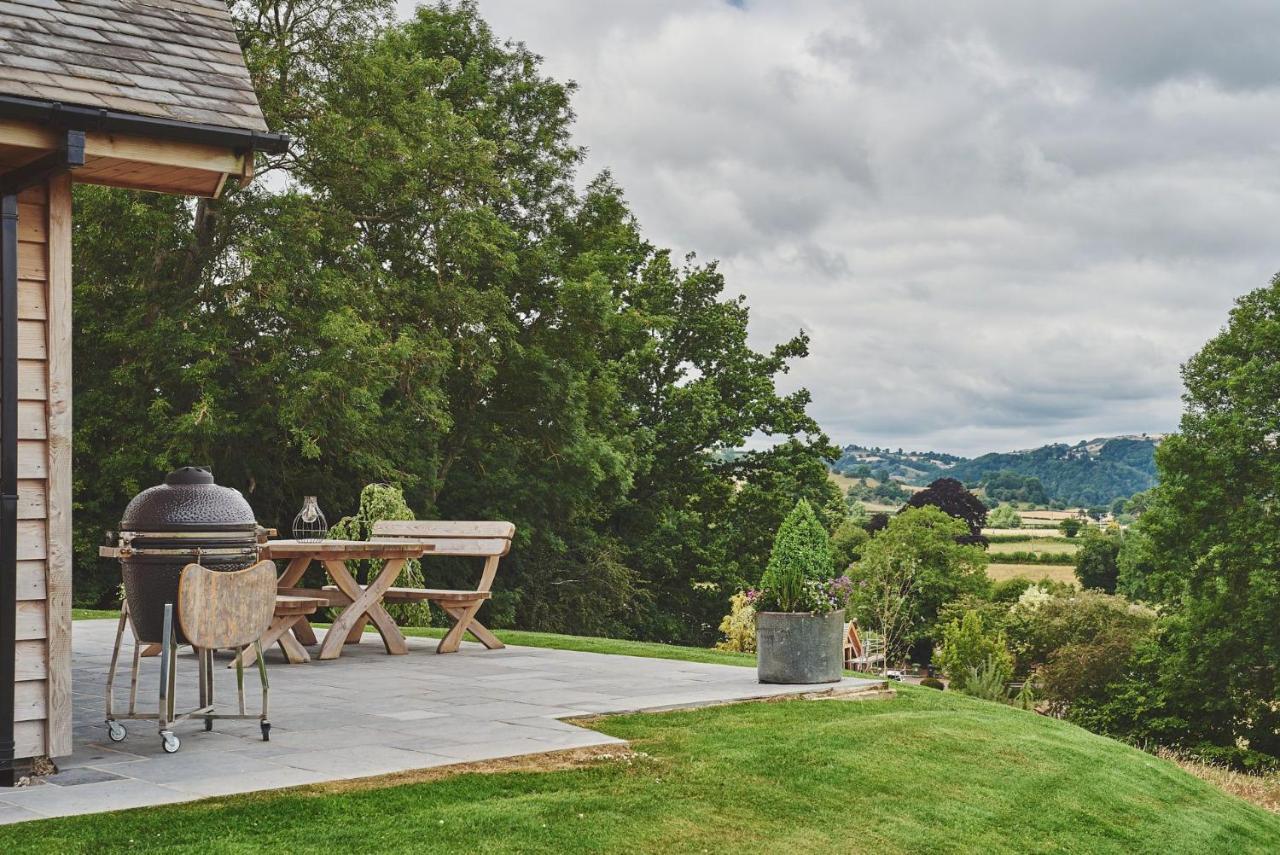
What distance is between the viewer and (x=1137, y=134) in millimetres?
26156

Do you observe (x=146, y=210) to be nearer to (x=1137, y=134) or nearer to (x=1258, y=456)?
(x=1137, y=134)

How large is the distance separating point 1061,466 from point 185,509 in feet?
480

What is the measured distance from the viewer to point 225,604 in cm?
601

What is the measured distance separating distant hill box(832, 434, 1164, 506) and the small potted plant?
→ 374 feet

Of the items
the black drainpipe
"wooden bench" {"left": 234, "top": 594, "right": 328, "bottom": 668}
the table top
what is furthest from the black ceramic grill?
the table top

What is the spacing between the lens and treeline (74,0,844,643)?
62.4ft

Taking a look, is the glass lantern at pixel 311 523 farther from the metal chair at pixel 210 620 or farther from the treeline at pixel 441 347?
the treeline at pixel 441 347

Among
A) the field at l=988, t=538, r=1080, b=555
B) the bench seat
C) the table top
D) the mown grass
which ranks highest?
the table top

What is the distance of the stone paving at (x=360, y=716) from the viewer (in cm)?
523

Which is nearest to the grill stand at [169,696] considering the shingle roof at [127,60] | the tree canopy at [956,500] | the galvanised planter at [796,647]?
the shingle roof at [127,60]

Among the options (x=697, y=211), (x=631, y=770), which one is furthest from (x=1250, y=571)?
(x=631, y=770)

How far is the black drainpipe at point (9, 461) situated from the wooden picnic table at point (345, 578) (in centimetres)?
394

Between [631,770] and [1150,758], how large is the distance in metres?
4.93

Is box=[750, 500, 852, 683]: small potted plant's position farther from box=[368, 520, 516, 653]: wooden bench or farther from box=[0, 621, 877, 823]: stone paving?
box=[368, 520, 516, 653]: wooden bench
